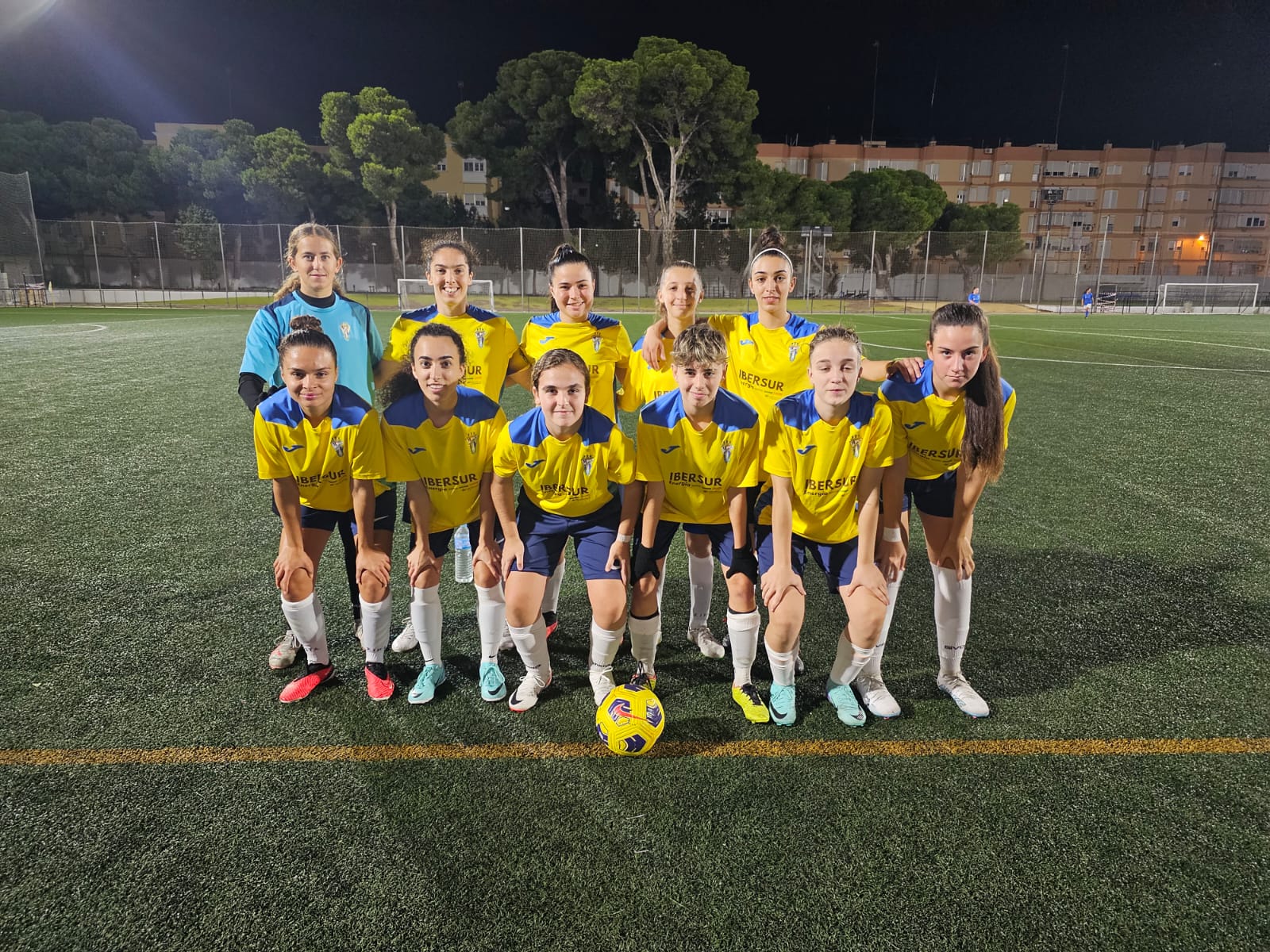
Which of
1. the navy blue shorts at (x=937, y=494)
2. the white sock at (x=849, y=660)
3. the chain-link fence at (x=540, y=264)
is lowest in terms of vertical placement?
the white sock at (x=849, y=660)

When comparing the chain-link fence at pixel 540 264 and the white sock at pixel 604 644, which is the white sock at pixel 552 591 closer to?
the white sock at pixel 604 644

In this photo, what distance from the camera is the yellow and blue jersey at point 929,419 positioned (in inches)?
118

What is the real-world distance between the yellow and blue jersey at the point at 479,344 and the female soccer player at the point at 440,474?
621mm

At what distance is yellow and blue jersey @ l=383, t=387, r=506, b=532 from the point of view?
3.01 m

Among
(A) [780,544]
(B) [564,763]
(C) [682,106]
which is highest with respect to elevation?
(C) [682,106]

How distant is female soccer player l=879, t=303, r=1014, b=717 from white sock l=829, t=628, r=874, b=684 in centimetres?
12

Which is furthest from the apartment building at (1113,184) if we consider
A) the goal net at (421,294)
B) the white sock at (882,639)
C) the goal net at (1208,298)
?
the white sock at (882,639)

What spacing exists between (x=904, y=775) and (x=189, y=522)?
4.94 meters

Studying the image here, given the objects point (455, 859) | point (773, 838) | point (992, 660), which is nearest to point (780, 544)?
point (773, 838)

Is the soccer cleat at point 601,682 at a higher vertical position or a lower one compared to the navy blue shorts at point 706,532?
lower

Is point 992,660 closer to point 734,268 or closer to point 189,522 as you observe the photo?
point 189,522

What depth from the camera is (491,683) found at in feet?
10.3

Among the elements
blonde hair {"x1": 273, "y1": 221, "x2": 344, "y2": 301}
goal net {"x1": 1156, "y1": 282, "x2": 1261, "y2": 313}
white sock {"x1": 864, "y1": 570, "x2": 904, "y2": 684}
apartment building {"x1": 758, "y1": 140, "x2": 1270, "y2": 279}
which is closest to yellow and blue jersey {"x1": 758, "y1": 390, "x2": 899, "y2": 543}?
white sock {"x1": 864, "y1": 570, "x2": 904, "y2": 684}

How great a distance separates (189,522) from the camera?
522cm
